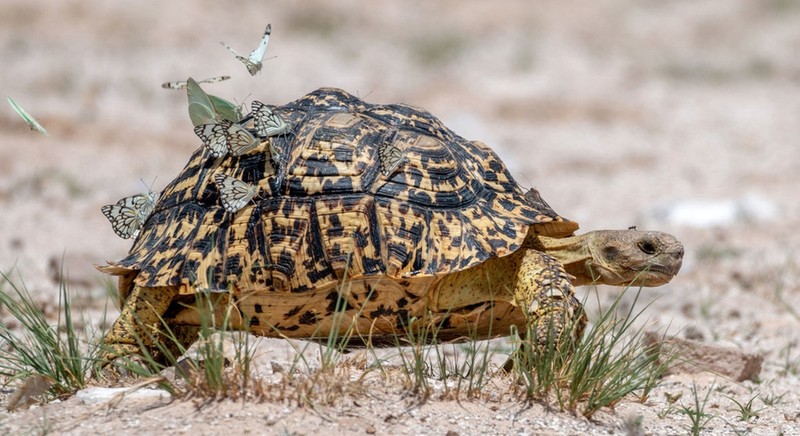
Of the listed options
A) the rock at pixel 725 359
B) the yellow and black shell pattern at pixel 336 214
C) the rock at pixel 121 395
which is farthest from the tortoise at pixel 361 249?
the rock at pixel 725 359

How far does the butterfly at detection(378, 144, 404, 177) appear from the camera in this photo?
384 cm

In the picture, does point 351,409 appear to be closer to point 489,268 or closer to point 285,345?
point 489,268

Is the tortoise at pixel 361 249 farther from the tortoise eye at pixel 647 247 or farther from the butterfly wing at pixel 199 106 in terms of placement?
the butterfly wing at pixel 199 106

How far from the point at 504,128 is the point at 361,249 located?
986 cm

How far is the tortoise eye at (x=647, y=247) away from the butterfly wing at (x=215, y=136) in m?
1.74

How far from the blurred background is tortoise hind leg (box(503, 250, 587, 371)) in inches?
92.5

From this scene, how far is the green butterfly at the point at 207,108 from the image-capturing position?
153 inches

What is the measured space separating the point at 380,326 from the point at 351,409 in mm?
619

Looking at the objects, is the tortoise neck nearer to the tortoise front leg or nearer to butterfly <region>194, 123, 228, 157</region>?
the tortoise front leg

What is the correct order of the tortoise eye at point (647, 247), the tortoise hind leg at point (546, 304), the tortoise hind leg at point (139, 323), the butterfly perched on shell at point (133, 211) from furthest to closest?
the butterfly perched on shell at point (133, 211) → the tortoise eye at point (647, 247) → the tortoise hind leg at point (139, 323) → the tortoise hind leg at point (546, 304)

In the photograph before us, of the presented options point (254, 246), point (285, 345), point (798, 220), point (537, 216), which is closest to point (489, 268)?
point (537, 216)

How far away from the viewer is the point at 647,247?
393 centimetres

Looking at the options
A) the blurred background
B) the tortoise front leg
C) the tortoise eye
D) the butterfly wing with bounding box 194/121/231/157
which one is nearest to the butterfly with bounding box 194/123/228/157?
the butterfly wing with bounding box 194/121/231/157

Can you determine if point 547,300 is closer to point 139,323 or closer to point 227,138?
point 227,138
